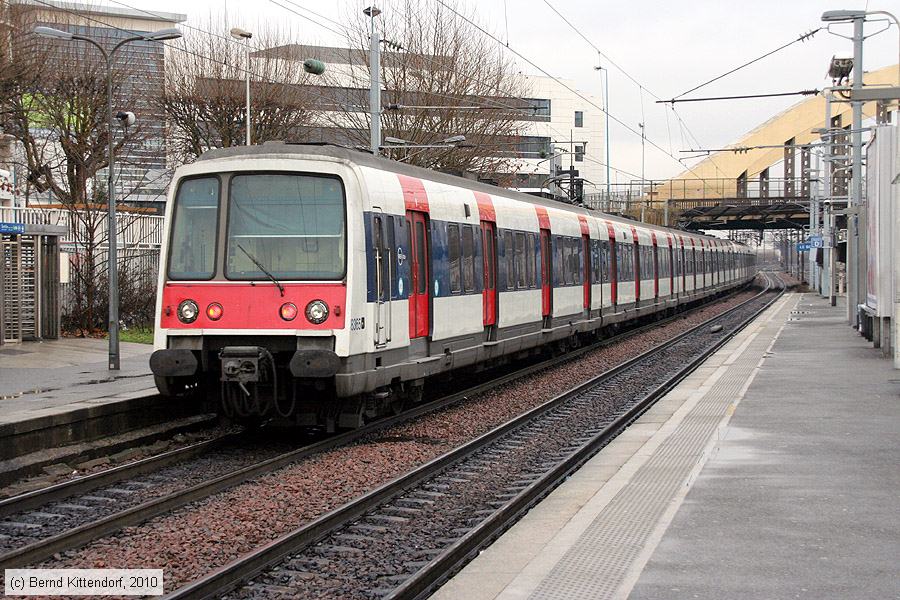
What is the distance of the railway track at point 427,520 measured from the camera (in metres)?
7.10

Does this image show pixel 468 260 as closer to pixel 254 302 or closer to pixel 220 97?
pixel 254 302

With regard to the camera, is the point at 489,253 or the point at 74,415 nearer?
the point at 74,415

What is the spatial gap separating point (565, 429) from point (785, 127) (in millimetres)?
72296

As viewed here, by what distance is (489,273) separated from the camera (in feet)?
57.9

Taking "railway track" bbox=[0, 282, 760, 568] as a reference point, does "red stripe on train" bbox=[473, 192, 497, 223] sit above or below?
above

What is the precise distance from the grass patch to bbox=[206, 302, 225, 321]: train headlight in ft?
49.9

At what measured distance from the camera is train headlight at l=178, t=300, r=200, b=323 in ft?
40.2

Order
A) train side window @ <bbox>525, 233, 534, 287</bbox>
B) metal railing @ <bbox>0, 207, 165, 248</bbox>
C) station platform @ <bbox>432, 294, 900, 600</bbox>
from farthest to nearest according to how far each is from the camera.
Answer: metal railing @ <bbox>0, 207, 165, 248</bbox>, train side window @ <bbox>525, 233, 534, 287</bbox>, station platform @ <bbox>432, 294, 900, 600</bbox>

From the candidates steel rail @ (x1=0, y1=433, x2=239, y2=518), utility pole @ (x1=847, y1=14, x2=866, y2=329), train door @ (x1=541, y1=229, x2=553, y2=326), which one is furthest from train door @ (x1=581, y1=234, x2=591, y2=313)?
steel rail @ (x1=0, y1=433, x2=239, y2=518)

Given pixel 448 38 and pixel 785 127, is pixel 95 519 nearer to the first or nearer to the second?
pixel 448 38

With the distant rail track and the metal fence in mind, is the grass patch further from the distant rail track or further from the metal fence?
the distant rail track

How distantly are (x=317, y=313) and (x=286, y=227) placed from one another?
39.4 inches

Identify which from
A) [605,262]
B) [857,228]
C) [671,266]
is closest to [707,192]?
[671,266]

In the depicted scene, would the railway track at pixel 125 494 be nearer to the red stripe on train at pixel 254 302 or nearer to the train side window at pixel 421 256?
the red stripe on train at pixel 254 302
